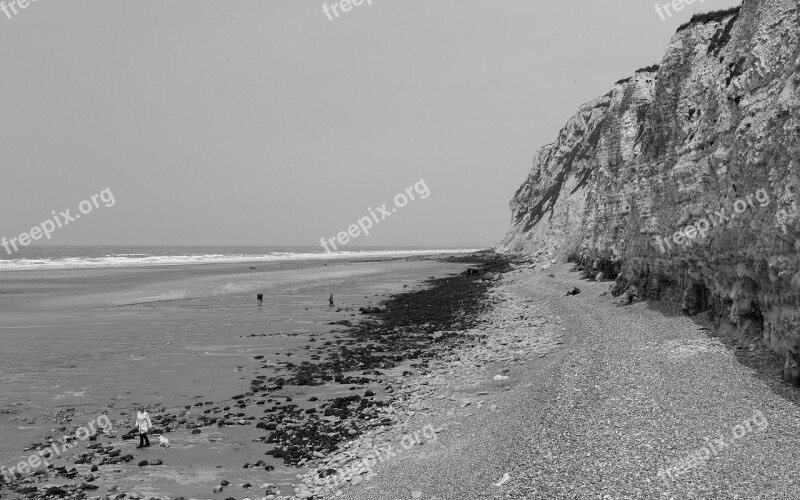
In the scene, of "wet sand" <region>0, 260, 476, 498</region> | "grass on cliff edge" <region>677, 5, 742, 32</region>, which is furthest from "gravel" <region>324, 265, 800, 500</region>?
"grass on cliff edge" <region>677, 5, 742, 32</region>

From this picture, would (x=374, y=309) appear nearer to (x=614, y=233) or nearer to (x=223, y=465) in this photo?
(x=614, y=233)

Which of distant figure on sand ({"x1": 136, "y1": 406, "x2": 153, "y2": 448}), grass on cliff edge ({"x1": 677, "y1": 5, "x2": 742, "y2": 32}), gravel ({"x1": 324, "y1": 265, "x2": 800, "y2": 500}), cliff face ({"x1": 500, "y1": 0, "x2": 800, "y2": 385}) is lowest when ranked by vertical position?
gravel ({"x1": 324, "y1": 265, "x2": 800, "y2": 500})

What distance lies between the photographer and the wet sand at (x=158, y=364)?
12148mm

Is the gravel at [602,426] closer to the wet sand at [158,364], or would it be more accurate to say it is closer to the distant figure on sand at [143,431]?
the wet sand at [158,364]

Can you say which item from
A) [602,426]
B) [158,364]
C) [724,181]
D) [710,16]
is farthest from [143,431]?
[710,16]

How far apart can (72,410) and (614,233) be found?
35.7m

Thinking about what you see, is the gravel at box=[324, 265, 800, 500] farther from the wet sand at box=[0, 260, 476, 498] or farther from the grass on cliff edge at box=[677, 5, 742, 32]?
the grass on cliff edge at box=[677, 5, 742, 32]

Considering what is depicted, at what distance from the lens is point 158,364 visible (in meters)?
22.2

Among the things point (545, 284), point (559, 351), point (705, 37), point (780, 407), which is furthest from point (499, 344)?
point (545, 284)

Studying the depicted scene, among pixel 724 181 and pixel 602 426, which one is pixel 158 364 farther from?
pixel 724 181

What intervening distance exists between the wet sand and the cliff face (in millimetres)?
12669

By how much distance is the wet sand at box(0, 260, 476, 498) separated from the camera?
39.9ft

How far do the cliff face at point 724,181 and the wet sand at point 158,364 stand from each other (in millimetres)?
12669

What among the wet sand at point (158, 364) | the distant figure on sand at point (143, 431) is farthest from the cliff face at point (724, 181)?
the distant figure on sand at point (143, 431)
